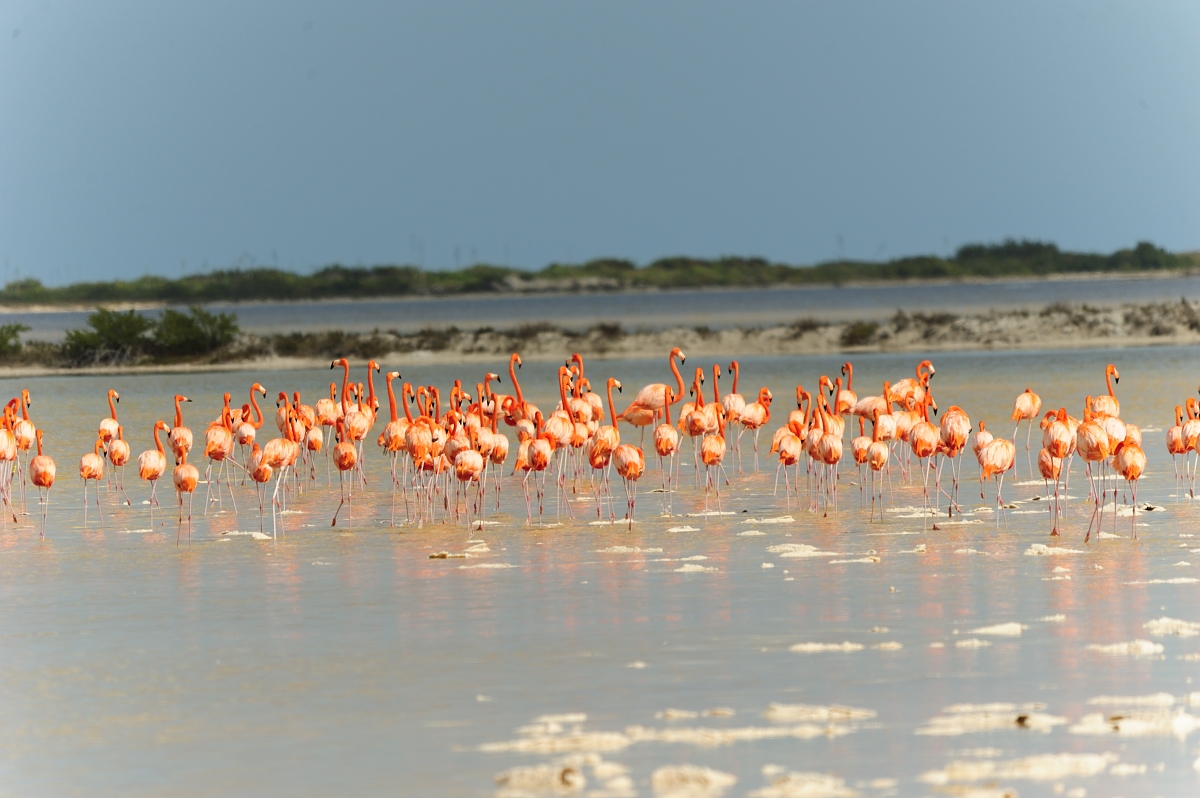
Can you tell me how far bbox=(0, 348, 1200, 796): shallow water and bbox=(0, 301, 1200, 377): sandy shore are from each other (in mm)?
26391

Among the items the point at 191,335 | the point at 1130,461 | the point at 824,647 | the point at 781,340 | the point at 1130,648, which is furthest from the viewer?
the point at 781,340

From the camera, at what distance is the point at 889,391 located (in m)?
15.4

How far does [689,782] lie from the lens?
5.57m

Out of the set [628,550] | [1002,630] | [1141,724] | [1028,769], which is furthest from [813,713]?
[628,550]

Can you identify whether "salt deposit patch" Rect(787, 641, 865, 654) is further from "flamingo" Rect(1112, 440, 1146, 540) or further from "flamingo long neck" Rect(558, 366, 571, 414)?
"flamingo long neck" Rect(558, 366, 571, 414)

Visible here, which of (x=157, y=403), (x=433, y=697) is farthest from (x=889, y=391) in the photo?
(x=157, y=403)

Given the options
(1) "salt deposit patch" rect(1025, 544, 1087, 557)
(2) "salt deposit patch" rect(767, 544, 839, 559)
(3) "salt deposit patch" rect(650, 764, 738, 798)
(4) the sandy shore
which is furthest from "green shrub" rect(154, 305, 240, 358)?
(3) "salt deposit patch" rect(650, 764, 738, 798)

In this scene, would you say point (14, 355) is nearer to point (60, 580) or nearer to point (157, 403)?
point (157, 403)

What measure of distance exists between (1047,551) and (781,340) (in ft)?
102

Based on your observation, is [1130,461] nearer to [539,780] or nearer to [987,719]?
[987,719]

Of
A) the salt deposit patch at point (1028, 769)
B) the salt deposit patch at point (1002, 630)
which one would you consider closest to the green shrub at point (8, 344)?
the salt deposit patch at point (1002, 630)

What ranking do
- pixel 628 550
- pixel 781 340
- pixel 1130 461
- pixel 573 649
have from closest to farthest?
pixel 573 649
pixel 1130 461
pixel 628 550
pixel 781 340

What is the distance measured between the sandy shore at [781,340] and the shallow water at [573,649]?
26.4 metres

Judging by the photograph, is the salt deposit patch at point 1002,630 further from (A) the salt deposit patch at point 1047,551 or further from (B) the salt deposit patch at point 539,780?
(B) the salt deposit patch at point 539,780
